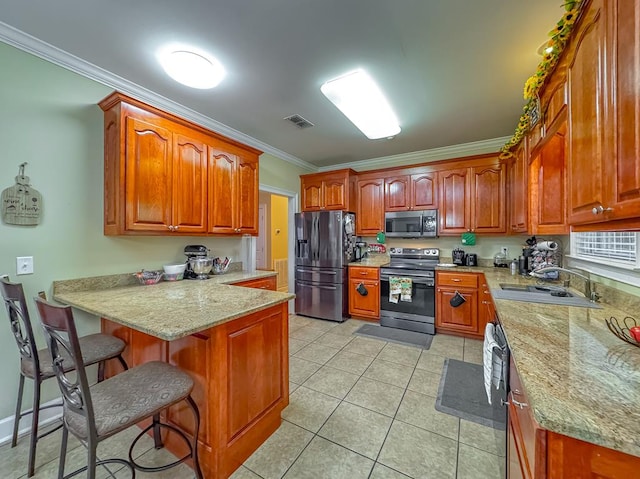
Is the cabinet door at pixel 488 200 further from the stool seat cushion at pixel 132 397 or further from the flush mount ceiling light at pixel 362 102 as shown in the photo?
the stool seat cushion at pixel 132 397

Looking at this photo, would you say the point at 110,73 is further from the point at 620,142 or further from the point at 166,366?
the point at 620,142

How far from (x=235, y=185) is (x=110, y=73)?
1.37 m


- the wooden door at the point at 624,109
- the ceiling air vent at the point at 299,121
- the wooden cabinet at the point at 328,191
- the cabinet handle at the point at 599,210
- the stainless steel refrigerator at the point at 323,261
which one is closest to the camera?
the wooden door at the point at 624,109

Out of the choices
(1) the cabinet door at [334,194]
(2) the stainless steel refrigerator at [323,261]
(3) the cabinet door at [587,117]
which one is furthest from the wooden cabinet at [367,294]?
(3) the cabinet door at [587,117]

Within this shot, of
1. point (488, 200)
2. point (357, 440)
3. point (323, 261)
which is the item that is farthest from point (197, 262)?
point (488, 200)

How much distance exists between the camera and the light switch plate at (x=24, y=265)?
1.79 meters

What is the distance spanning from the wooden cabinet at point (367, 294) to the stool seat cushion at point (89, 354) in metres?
2.97

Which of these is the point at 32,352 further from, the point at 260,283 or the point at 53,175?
Result: the point at 260,283

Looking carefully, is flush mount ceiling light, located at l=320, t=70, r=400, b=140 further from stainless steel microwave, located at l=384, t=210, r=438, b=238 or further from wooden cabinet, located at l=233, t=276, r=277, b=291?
wooden cabinet, located at l=233, t=276, r=277, b=291

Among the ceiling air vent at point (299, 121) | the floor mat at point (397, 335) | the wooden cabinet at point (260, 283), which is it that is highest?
the ceiling air vent at point (299, 121)

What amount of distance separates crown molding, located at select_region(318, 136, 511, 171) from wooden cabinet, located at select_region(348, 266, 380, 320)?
6.05 ft

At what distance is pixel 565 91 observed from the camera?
1.39 meters

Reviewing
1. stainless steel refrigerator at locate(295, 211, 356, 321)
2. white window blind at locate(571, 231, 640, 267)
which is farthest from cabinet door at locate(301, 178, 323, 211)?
white window blind at locate(571, 231, 640, 267)

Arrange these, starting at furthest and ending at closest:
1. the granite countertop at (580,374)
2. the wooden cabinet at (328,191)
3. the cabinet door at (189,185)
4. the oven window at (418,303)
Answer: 1. the wooden cabinet at (328,191)
2. the oven window at (418,303)
3. the cabinet door at (189,185)
4. the granite countertop at (580,374)
